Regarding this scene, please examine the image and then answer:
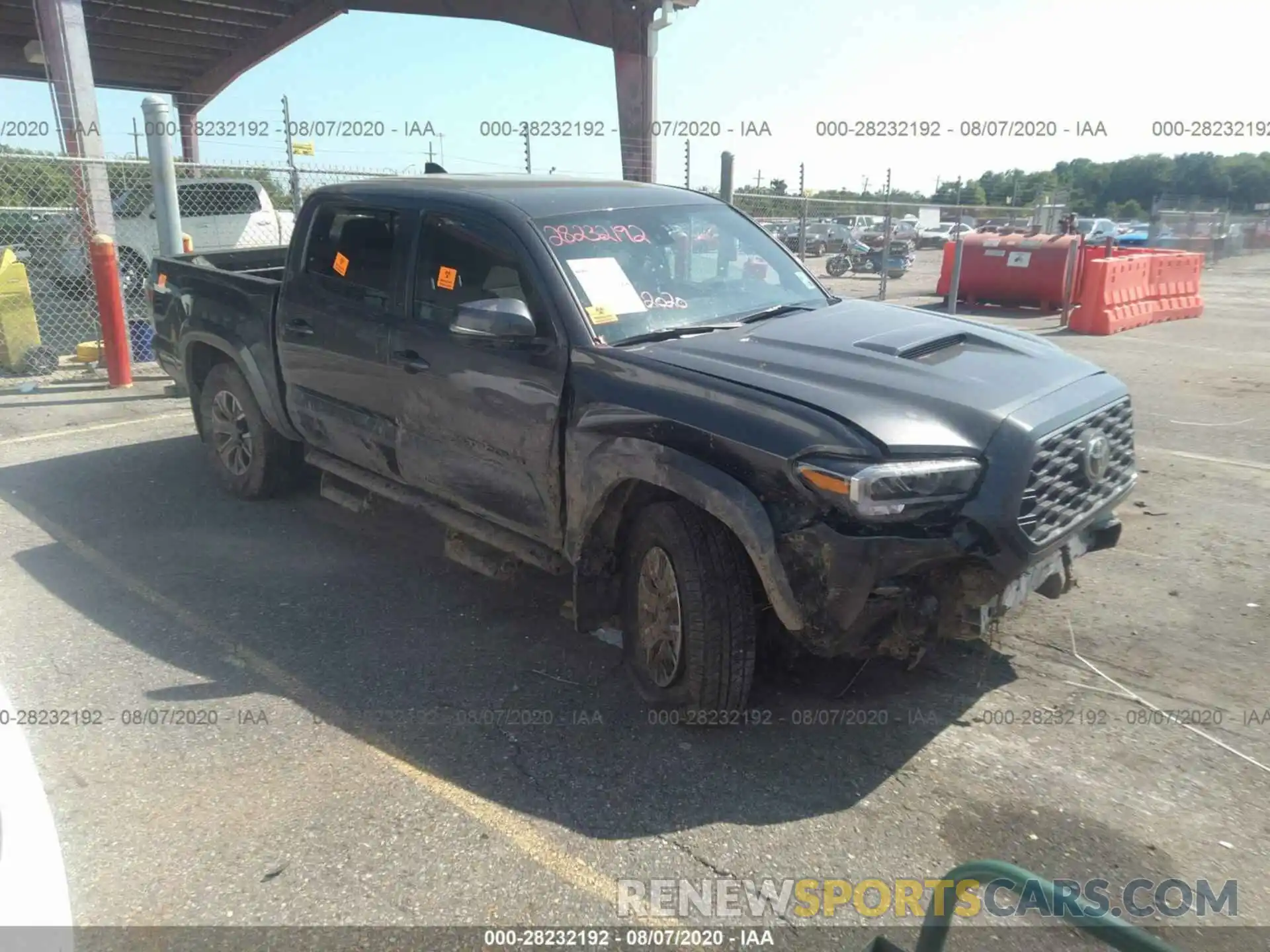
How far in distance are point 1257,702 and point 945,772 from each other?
1471mm

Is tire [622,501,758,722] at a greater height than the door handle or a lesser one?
lesser

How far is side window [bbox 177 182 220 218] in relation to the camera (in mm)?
15773

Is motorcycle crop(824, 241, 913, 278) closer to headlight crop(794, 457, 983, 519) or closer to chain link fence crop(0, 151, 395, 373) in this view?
chain link fence crop(0, 151, 395, 373)

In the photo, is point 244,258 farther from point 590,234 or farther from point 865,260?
point 865,260

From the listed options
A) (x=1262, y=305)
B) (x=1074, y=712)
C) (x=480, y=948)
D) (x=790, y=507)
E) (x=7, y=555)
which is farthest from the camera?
(x=1262, y=305)

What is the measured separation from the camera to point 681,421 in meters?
3.48

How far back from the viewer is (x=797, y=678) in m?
4.12

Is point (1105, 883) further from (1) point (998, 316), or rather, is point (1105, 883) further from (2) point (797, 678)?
(1) point (998, 316)

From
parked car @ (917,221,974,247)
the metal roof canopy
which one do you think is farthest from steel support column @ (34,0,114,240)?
parked car @ (917,221,974,247)

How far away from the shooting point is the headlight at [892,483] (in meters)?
3.03

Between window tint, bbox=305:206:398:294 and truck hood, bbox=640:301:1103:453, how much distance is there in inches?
68.1

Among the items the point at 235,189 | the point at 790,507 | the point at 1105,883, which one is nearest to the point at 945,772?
the point at 1105,883

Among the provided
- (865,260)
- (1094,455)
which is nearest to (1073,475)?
(1094,455)

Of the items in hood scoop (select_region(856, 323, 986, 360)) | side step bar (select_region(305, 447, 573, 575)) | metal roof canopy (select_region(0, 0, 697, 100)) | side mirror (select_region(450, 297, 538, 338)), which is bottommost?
side step bar (select_region(305, 447, 573, 575))
